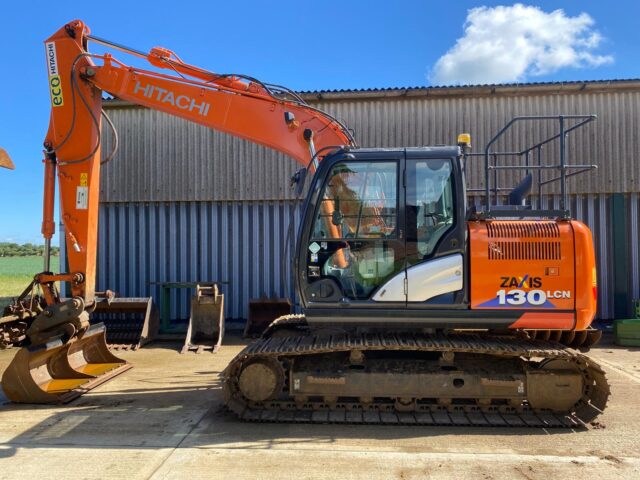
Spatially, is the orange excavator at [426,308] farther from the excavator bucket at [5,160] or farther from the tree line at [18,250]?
the tree line at [18,250]

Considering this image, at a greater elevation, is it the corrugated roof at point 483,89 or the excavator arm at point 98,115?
the corrugated roof at point 483,89

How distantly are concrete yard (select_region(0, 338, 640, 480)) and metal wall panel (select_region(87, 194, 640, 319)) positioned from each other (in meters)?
5.39

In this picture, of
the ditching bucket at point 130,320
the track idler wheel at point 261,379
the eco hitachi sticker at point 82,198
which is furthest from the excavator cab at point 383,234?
the ditching bucket at point 130,320

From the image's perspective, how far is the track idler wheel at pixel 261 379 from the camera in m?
4.85

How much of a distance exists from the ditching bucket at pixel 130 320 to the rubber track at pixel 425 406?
498cm

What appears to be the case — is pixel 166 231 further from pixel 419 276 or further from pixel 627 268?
pixel 627 268

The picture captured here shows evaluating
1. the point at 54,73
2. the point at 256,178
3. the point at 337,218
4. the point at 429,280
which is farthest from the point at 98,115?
the point at 256,178

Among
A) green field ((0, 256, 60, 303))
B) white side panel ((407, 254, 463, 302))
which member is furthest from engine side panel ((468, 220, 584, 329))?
green field ((0, 256, 60, 303))

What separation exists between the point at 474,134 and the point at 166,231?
740 cm

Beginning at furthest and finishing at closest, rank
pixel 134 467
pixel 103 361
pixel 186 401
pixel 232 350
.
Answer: pixel 232 350 < pixel 103 361 < pixel 186 401 < pixel 134 467

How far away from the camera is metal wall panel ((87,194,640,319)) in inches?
431

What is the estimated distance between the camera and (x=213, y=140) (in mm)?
11094

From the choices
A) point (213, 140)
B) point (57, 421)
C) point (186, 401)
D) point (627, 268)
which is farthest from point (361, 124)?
point (57, 421)

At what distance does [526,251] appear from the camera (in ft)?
15.4
